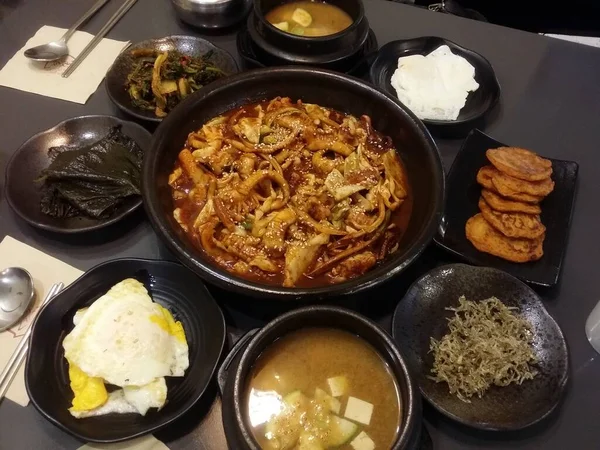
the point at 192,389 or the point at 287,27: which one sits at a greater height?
the point at 287,27

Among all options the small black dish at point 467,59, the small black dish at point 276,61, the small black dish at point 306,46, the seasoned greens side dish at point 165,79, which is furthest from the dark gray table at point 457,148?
the small black dish at point 306,46

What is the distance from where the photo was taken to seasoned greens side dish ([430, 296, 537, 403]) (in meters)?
2.01

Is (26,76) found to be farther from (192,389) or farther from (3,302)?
(192,389)

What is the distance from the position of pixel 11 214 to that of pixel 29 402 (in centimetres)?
105

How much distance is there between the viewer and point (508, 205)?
2537mm

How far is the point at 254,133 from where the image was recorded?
8.47ft

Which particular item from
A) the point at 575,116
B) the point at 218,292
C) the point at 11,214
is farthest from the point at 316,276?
the point at 575,116

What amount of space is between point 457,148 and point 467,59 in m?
0.69

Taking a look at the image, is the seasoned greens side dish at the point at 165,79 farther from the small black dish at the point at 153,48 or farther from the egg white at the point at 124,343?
the egg white at the point at 124,343

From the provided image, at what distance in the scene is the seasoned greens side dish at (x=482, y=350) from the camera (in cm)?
201

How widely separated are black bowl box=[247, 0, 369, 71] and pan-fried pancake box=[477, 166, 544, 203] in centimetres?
99

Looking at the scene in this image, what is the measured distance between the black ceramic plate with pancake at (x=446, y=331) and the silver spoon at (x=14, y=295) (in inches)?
63.3

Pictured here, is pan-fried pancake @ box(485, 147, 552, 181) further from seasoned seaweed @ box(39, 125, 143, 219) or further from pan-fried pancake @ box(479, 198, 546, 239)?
seasoned seaweed @ box(39, 125, 143, 219)

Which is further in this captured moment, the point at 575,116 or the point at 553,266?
the point at 575,116
